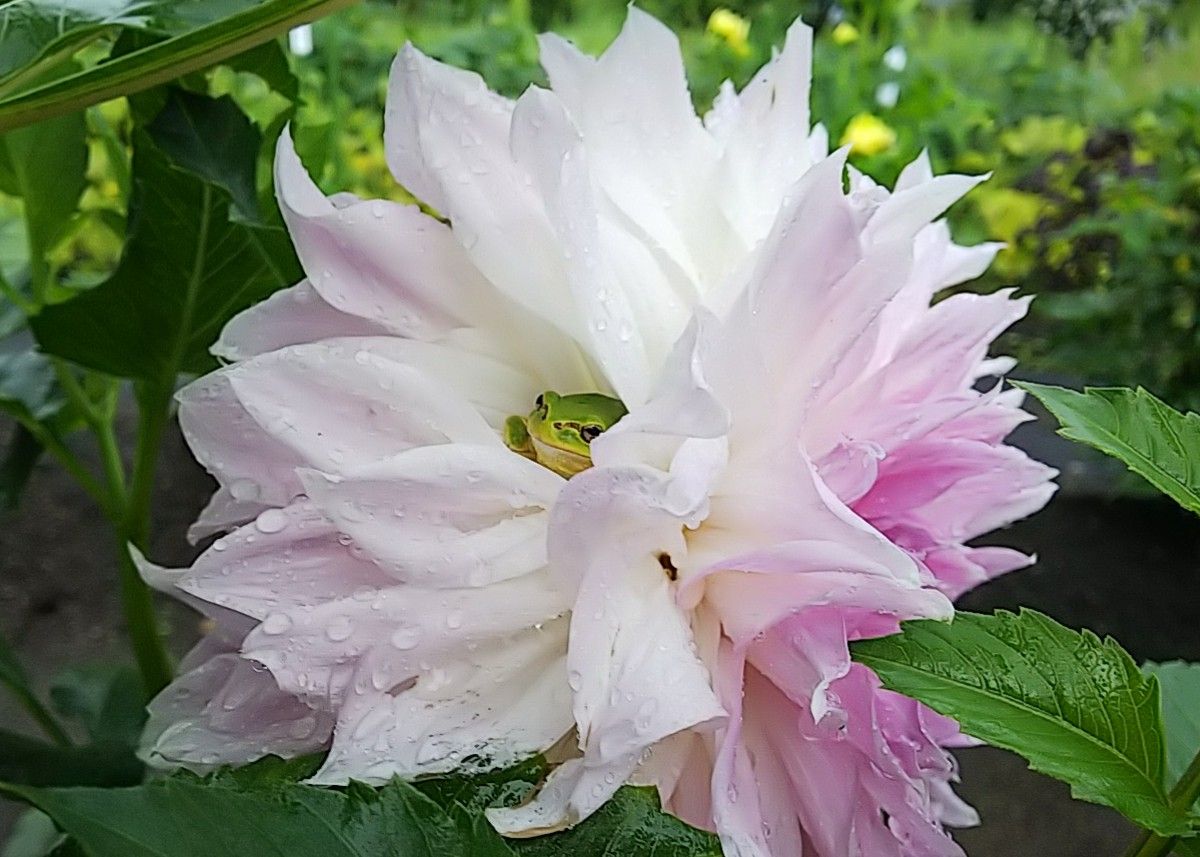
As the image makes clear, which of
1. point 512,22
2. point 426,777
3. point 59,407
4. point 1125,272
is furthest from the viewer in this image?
point 512,22

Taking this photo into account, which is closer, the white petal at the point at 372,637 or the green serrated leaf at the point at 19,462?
the white petal at the point at 372,637

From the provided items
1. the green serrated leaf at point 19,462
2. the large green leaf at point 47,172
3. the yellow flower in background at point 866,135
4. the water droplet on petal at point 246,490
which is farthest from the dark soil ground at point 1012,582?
the water droplet on petal at point 246,490

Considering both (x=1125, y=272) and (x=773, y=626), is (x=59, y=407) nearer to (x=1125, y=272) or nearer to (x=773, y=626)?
(x=773, y=626)

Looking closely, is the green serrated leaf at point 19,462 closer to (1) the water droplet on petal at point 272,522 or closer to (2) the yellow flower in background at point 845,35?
(1) the water droplet on petal at point 272,522

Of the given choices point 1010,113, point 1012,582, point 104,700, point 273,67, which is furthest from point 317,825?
point 1010,113

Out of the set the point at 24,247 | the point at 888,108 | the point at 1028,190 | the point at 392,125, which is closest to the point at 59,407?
the point at 24,247

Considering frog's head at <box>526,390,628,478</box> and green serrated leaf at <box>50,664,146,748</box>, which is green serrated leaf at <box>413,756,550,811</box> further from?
green serrated leaf at <box>50,664,146,748</box>
